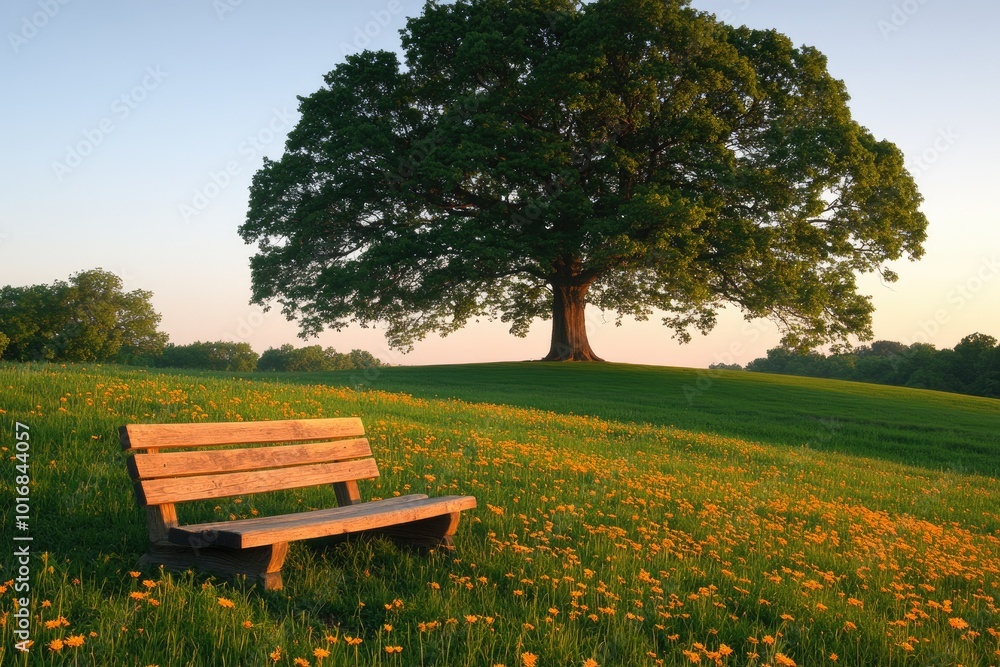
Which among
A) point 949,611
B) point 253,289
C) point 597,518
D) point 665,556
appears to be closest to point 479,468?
point 597,518

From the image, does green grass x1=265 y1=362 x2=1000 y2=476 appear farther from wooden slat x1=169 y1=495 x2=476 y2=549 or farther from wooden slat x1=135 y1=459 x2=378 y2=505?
wooden slat x1=169 y1=495 x2=476 y2=549

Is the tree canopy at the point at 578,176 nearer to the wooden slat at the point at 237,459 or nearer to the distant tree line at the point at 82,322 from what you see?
the wooden slat at the point at 237,459

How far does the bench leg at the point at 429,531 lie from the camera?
200 inches

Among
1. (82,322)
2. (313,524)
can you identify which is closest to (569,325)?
(313,524)

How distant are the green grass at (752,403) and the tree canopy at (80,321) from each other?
31178 mm

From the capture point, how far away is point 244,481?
16.0 ft

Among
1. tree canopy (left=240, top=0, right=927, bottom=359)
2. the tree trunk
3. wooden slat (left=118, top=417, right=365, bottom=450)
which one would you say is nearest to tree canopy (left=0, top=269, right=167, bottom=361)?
tree canopy (left=240, top=0, right=927, bottom=359)

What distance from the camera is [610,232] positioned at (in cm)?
2416

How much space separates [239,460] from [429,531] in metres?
1.41

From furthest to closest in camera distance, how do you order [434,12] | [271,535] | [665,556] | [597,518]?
[434,12]
[597,518]
[665,556]
[271,535]

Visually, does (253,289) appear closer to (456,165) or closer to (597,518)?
(456,165)

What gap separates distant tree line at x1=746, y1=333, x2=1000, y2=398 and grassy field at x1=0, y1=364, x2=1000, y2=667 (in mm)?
Result: 32463

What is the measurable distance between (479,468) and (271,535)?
4.34 m

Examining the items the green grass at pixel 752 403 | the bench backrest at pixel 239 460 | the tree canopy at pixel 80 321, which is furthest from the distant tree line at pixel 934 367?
the tree canopy at pixel 80 321
